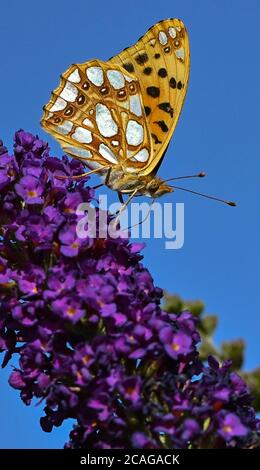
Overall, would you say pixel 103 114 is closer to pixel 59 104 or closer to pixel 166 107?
pixel 59 104

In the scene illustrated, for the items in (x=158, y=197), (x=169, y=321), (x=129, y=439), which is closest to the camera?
(x=129, y=439)

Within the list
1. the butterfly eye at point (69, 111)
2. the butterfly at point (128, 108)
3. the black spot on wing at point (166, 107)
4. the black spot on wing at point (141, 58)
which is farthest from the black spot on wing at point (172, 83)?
the butterfly eye at point (69, 111)

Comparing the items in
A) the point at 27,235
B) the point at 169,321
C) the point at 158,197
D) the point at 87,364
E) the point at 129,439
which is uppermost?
the point at 158,197

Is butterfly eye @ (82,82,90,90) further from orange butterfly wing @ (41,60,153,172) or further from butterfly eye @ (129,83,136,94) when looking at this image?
butterfly eye @ (129,83,136,94)

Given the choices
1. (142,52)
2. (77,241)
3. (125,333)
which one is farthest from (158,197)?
(125,333)

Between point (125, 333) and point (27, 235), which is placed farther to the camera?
point (27, 235)

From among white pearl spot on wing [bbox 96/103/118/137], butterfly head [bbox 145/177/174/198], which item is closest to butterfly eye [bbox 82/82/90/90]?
white pearl spot on wing [bbox 96/103/118/137]

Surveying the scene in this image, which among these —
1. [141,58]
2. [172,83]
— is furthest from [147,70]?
[172,83]
